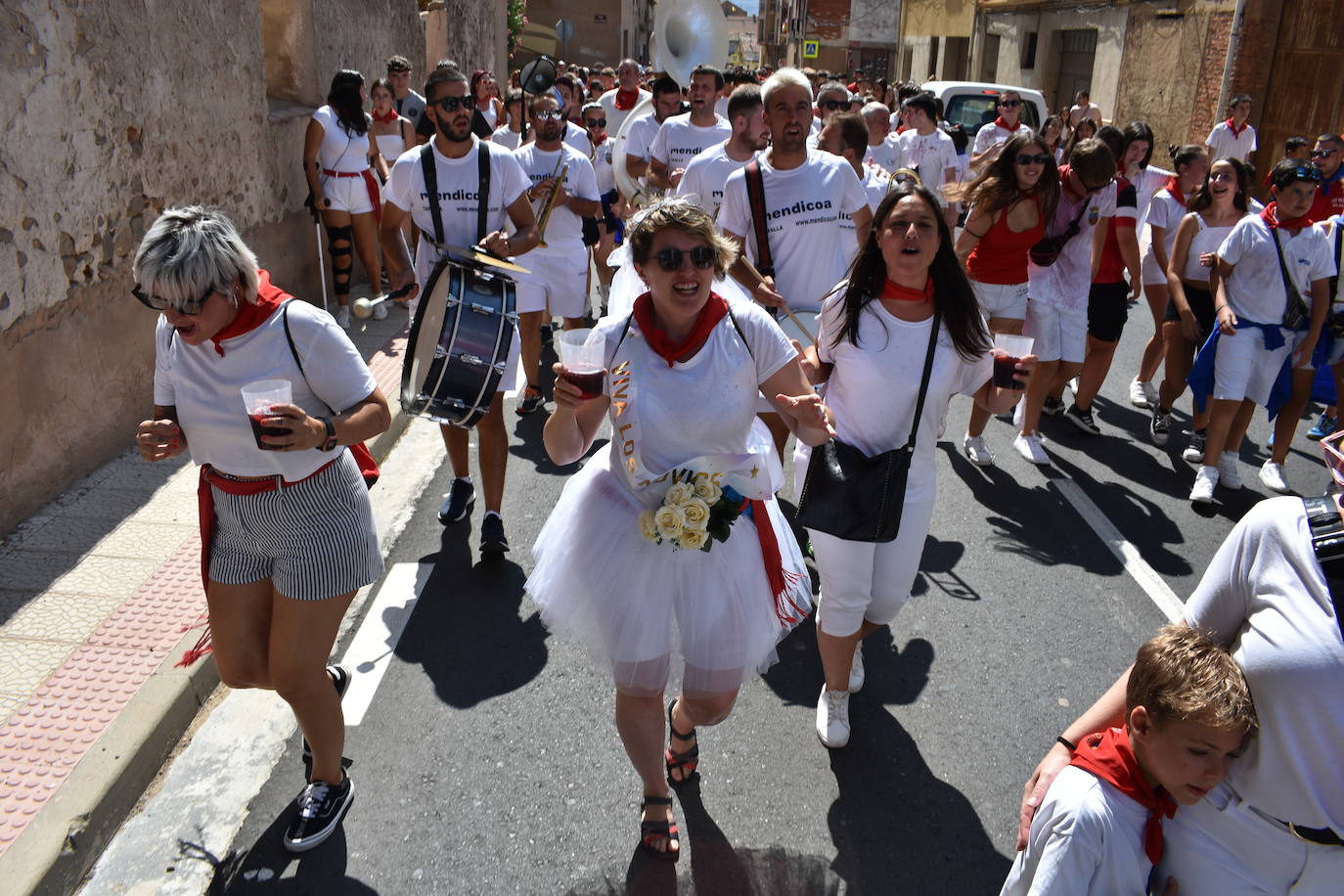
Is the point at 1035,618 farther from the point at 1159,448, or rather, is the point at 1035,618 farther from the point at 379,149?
the point at 379,149

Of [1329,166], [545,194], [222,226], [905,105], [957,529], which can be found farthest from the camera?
[905,105]

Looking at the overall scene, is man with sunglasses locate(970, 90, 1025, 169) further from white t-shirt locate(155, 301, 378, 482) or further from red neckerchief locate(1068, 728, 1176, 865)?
red neckerchief locate(1068, 728, 1176, 865)

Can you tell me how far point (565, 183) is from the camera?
7391mm

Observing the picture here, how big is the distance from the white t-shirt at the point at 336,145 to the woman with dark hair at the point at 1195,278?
21.1 ft

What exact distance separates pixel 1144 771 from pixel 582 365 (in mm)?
1575

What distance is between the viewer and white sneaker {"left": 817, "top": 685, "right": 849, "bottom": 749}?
377cm

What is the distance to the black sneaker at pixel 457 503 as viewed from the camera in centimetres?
555

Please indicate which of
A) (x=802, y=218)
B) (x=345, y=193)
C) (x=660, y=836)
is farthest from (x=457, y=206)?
(x=345, y=193)

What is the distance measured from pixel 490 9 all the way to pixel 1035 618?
15.4 m

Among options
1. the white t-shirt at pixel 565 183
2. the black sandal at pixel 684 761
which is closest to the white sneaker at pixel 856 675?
the black sandal at pixel 684 761

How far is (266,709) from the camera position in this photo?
395 centimetres

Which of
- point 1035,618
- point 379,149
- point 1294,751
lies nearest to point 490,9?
point 379,149

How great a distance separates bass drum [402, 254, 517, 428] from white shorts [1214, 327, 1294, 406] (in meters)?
4.27

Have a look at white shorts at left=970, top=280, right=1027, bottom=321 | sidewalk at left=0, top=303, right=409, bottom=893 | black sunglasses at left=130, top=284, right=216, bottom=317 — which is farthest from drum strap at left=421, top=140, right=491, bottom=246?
white shorts at left=970, top=280, right=1027, bottom=321
